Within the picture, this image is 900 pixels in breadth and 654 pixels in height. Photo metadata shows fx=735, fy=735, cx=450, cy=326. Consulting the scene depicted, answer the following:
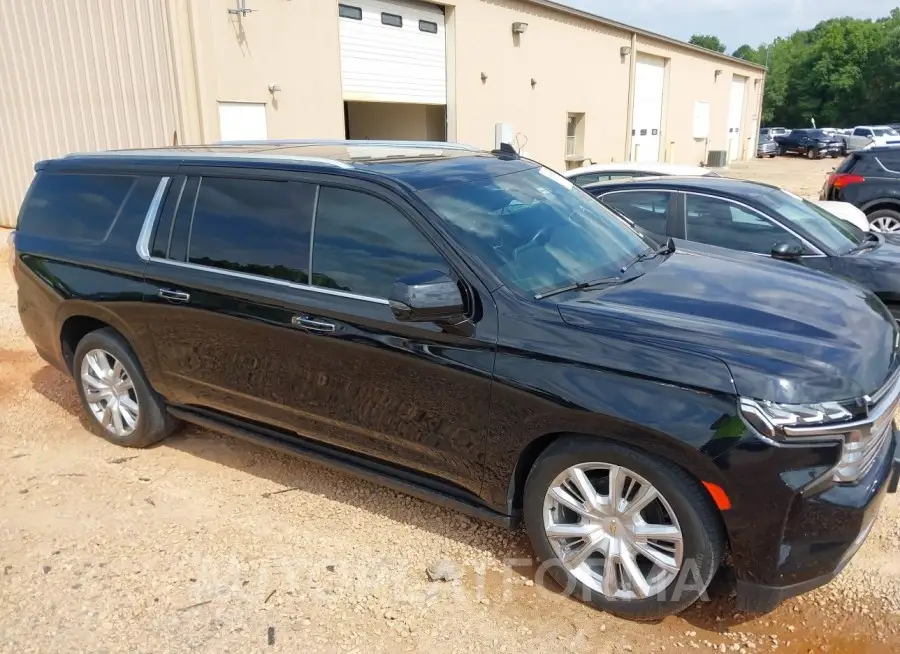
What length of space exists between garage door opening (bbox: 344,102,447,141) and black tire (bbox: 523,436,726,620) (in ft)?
48.6

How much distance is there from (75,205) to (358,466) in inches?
101

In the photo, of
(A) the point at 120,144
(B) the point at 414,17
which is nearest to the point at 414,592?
(A) the point at 120,144

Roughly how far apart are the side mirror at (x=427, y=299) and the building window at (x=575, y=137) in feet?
63.1

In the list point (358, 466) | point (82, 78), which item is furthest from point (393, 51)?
point (358, 466)

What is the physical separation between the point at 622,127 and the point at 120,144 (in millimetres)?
16783

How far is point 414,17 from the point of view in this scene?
48.3 feet

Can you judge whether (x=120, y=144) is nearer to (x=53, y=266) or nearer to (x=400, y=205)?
(x=53, y=266)

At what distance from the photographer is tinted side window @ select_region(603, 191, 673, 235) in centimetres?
647

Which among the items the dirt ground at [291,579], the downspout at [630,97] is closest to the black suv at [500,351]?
the dirt ground at [291,579]

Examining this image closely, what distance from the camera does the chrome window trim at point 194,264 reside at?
11.3ft

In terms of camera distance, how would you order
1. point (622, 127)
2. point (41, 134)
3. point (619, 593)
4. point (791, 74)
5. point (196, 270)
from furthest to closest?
point (791, 74) → point (622, 127) → point (41, 134) → point (196, 270) → point (619, 593)

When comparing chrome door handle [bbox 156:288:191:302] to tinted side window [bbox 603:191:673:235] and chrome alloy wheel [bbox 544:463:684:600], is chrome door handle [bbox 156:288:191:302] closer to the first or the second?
chrome alloy wheel [bbox 544:463:684:600]

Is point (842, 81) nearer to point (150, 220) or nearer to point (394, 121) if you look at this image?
point (394, 121)

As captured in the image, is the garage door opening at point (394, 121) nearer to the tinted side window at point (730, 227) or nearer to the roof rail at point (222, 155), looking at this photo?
the tinted side window at point (730, 227)
